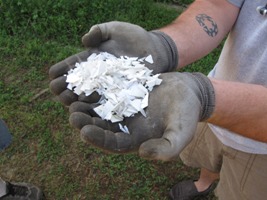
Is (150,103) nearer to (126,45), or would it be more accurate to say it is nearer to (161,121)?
(161,121)

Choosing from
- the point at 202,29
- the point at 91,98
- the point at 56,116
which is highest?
the point at 202,29

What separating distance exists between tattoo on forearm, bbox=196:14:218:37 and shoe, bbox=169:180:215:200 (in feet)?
4.06

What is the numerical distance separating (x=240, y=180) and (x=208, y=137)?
0.34 meters

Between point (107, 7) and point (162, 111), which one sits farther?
point (107, 7)

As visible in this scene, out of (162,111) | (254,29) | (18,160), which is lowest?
(18,160)

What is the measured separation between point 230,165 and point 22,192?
4.65ft

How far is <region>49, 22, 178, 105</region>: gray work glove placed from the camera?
1713 millimetres

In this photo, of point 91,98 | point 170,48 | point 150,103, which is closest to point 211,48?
point 170,48

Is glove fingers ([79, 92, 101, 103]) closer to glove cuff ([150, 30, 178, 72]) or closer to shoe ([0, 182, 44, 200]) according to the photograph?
glove cuff ([150, 30, 178, 72])

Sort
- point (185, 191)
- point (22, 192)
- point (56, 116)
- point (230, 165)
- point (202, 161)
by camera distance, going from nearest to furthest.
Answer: point (230, 165)
point (202, 161)
point (22, 192)
point (185, 191)
point (56, 116)

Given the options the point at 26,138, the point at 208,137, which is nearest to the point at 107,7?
the point at 26,138

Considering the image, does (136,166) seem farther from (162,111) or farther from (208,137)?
(162,111)

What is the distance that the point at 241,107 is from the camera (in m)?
1.51

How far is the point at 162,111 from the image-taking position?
1.45 meters
